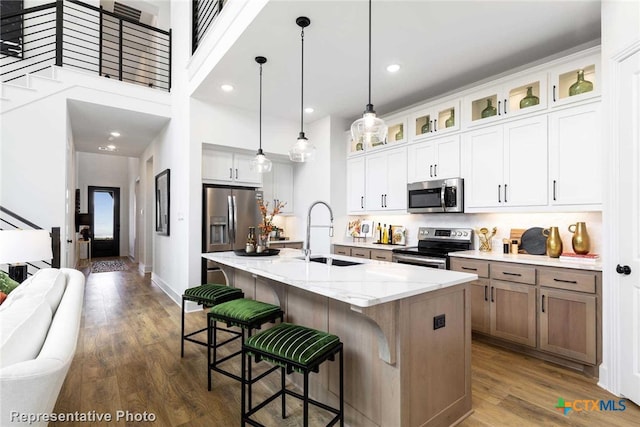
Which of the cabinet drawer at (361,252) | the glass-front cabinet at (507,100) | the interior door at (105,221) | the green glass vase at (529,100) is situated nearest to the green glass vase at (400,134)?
the glass-front cabinet at (507,100)

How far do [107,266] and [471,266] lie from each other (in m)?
8.64

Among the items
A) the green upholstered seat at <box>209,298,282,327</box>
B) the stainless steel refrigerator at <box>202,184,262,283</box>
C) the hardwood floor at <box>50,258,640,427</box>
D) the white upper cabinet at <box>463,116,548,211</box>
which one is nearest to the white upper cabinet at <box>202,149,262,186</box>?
the stainless steel refrigerator at <box>202,184,262,283</box>

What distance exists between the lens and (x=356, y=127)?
227 cm

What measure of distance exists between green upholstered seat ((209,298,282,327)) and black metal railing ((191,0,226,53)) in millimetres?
3245

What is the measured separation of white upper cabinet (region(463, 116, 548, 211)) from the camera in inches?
122

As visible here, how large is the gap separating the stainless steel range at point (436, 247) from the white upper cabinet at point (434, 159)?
2.33ft

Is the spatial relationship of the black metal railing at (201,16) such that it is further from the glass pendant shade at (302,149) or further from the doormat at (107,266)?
the doormat at (107,266)

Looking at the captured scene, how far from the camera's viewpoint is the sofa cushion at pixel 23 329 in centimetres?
104

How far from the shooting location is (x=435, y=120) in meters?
4.00

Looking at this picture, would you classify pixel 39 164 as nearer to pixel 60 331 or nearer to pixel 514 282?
pixel 60 331

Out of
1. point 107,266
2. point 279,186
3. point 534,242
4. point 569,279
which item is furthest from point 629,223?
point 107,266

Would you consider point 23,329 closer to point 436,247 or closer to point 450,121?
point 436,247

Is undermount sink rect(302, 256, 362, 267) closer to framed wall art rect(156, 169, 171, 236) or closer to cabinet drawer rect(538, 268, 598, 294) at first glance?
cabinet drawer rect(538, 268, 598, 294)

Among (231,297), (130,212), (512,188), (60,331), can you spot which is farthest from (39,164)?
(130,212)
